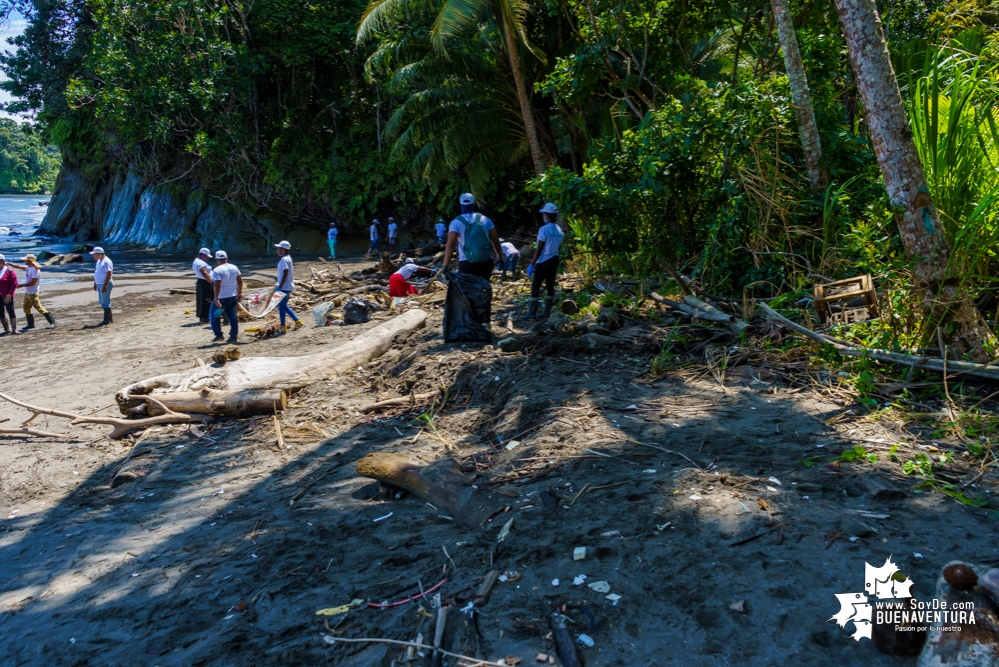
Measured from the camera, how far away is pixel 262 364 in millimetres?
8594

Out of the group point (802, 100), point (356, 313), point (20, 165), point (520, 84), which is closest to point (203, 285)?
point (356, 313)

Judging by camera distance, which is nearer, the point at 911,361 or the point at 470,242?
the point at 911,361

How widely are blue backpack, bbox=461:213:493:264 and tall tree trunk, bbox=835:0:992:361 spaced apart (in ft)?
14.4

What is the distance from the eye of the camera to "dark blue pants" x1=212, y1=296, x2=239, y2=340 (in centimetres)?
1179

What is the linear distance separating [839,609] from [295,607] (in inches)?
103

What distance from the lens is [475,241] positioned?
8.75 metres

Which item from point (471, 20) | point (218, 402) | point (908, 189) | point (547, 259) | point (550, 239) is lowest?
point (218, 402)

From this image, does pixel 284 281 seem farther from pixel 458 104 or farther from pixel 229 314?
pixel 458 104

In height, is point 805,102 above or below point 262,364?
above

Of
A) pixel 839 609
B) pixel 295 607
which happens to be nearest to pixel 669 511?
pixel 839 609

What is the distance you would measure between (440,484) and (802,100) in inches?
242

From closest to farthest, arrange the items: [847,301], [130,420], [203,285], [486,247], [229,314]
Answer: [847,301] < [130,420] < [486,247] < [229,314] < [203,285]

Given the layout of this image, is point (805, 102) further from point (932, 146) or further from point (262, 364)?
point (262, 364)

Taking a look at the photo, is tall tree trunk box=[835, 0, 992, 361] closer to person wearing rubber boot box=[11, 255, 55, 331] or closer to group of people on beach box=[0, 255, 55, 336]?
group of people on beach box=[0, 255, 55, 336]
